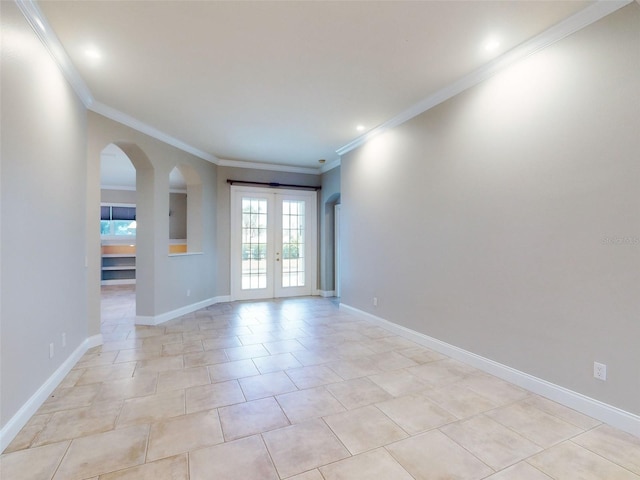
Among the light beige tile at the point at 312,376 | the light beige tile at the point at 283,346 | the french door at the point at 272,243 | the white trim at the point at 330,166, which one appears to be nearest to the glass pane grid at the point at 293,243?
the french door at the point at 272,243

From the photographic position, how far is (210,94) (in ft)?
11.6

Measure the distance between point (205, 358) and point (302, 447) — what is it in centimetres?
186

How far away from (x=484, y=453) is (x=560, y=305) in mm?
1302

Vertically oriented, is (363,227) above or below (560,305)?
above

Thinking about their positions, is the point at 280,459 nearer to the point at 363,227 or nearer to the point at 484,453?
the point at 484,453

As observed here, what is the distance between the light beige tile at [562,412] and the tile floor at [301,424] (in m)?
0.01

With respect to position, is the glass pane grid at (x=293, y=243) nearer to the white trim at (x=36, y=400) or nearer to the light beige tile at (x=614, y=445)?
the white trim at (x=36, y=400)

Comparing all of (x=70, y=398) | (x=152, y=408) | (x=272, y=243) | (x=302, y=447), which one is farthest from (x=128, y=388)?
(x=272, y=243)

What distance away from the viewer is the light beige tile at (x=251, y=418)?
210 centimetres

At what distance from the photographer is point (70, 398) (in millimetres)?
2537

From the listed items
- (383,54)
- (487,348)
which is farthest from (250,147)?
(487,348)

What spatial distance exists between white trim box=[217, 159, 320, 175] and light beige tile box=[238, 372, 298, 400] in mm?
4692

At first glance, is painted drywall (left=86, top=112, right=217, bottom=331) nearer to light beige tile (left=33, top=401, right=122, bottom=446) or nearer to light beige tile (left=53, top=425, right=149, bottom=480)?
light beige tile (left=33, top=401, right=122, bottom=446)

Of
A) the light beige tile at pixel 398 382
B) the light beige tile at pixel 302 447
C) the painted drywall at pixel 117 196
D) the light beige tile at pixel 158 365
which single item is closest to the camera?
the light beige tile at pixel 302 447
